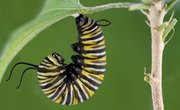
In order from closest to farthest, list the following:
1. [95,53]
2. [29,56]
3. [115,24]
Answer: [95,53] < [29,56] < [115,24]

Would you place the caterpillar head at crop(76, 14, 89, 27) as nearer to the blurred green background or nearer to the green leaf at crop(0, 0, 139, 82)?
the green leaf at crop(0, 0, 139, 82)

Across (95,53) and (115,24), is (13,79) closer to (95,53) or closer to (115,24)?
(115,24)

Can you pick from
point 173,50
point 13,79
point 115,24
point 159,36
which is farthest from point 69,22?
point 159,36

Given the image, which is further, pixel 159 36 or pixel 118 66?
pixel 118 66

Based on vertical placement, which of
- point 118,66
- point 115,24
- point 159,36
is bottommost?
point 159,36

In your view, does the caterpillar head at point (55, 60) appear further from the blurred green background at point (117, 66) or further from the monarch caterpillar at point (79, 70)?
the blurred green background at point (117, 66)
